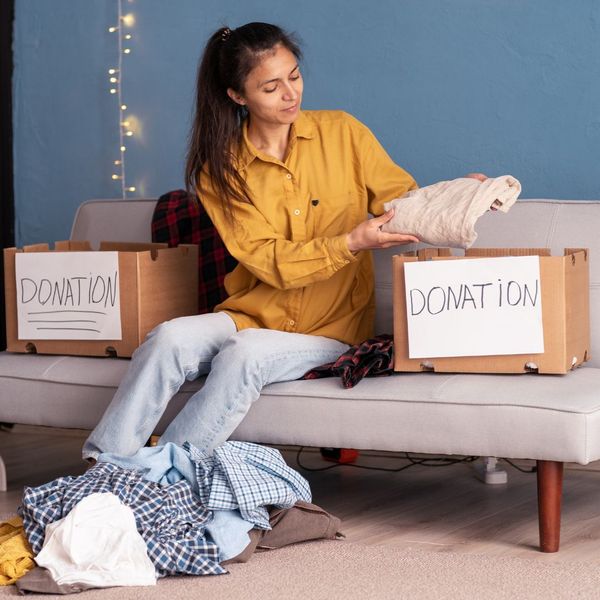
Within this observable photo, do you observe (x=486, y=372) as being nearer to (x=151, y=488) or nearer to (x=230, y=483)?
(x=230, y=483)

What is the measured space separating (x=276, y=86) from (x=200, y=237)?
0.62 m

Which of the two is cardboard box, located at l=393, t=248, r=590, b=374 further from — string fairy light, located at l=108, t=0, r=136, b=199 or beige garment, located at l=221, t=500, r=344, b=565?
string fairy light, located at l=108, t=0, r=136, b=199

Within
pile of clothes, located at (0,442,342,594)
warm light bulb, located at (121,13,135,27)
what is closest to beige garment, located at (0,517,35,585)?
pile of clothes, located at (0,442,342,594)

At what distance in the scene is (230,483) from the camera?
2.07 metres

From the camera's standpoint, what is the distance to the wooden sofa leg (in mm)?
2055

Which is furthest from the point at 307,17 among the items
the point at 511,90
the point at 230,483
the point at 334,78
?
the point at 230,483

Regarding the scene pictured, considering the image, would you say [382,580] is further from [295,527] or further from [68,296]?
[68,296]

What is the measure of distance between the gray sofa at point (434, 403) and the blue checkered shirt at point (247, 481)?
0.35ft

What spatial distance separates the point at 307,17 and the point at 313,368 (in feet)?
4.20

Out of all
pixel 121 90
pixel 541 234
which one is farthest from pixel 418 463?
pixel 121 90

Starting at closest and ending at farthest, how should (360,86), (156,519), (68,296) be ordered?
(156,519) → (68,296) → (360,86)

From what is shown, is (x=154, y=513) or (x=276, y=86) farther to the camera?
(x=276, y=86)

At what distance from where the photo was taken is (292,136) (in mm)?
2514

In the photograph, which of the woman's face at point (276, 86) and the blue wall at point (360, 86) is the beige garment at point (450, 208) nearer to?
the woman's face at point (276, 86)
